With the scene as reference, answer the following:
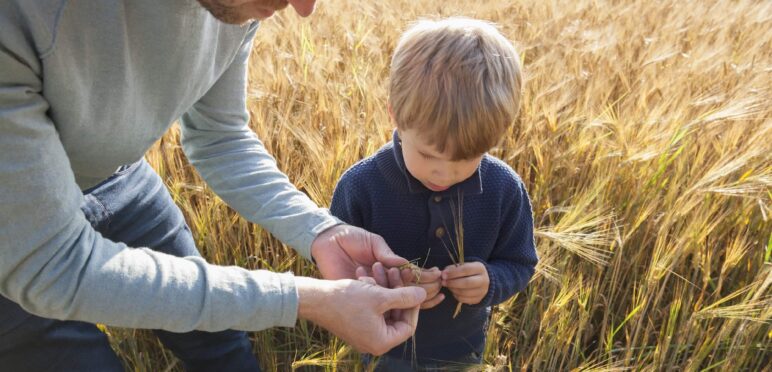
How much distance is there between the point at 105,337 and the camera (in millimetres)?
1285

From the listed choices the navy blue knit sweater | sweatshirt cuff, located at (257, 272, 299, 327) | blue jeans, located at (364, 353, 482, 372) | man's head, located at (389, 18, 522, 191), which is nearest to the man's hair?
man's head, located at (389, 18, 522, 191)

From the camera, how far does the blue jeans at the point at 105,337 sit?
117 cm

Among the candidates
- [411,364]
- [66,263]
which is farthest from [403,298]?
[66,263]

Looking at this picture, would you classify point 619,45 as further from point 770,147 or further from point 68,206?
point 68,206

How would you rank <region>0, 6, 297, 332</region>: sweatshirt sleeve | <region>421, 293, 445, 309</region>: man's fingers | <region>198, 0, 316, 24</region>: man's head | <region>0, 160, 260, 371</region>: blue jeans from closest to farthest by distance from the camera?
<region>0, 6, 297, 332</region>: sweatshirt sleeve
<region>198, 0, 316, 24</region>: man's head
<region>0, 160, 260, 371</region>: blue jeans
<region>421, 293, 445, 309</region>: man's fingers

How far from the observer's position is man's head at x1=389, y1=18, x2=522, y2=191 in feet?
3.72

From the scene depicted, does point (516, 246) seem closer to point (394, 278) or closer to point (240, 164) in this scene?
point (394, 278)

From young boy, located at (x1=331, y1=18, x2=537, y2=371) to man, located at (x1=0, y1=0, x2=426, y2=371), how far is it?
9 centimetres

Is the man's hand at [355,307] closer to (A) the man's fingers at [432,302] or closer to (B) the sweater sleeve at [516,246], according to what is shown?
(A) the man's fingers at [432,302]

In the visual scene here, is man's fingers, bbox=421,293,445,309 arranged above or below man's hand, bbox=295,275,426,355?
below

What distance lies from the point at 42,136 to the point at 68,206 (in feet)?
0.34

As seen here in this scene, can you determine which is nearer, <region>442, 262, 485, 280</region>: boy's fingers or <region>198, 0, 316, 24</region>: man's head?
<region>198, 0, 316, 24</region>: man's head

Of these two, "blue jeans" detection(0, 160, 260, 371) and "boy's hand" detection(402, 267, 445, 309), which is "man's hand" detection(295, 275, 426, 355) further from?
"blue jeans" detection(0, 160, 260, 371)

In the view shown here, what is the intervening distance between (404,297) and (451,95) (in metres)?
0.35
